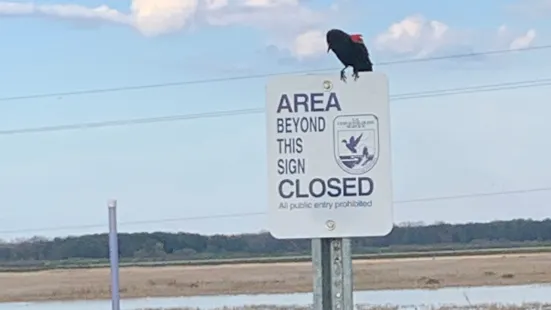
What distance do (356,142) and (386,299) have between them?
2671 cm

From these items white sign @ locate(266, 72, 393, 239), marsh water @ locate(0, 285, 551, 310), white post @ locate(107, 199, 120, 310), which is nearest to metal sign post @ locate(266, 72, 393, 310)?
white sign @ locate(266, 72, 393, 239)

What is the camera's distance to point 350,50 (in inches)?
172

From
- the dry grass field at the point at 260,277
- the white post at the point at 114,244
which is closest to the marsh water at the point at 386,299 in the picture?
the dry grass field at the point at 260,277

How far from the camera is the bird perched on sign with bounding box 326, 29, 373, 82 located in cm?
437

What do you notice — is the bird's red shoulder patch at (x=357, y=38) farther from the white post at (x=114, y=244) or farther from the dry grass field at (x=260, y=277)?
the dry grass field at (x=260, y=277)

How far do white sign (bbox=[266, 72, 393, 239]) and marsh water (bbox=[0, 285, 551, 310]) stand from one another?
22.6 metres

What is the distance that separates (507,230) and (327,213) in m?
51.3

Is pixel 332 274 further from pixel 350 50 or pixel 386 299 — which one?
pixel 386 299

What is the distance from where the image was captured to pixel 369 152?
423 cm

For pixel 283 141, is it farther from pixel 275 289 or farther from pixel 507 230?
pixel 507 230

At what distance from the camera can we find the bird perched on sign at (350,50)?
4367 millimetres

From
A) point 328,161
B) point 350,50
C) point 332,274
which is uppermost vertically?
point 350,50

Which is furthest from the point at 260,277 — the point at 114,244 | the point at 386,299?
the point at 114,244

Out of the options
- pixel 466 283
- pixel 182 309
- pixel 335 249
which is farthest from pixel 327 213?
pixel 466 283
